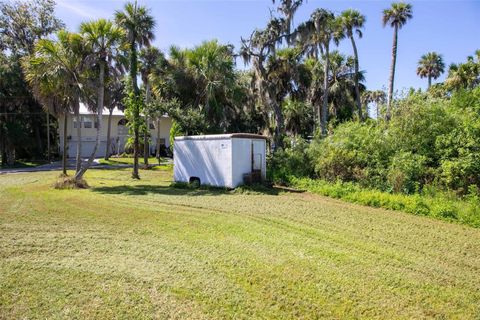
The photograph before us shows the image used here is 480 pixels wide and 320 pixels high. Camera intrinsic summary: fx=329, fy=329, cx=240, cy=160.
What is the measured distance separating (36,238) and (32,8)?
3084 centimetres

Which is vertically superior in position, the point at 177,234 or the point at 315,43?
the point at 315,43

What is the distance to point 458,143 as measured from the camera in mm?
9680

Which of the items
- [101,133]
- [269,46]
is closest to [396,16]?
[269,46]

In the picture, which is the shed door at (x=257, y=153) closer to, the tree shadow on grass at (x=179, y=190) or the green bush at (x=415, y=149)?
the tree shadow on grass at (x=179, y=190)

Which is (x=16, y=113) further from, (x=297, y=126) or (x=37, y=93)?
(x=297, y=126)

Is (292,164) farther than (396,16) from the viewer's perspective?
No

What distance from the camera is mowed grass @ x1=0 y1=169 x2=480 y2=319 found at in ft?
12.6

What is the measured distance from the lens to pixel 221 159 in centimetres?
1297

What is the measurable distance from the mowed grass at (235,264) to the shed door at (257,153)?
493cm

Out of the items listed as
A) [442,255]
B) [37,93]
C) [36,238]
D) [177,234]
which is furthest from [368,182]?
[37,93]

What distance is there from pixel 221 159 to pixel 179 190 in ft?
6.73

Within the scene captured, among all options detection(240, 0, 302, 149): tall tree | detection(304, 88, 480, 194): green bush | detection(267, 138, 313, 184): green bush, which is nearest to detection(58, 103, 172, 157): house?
detection(240, 0, 302, 149): tall tree

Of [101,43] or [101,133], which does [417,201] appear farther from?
[101,133]

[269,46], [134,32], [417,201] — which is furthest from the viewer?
[269,46]
